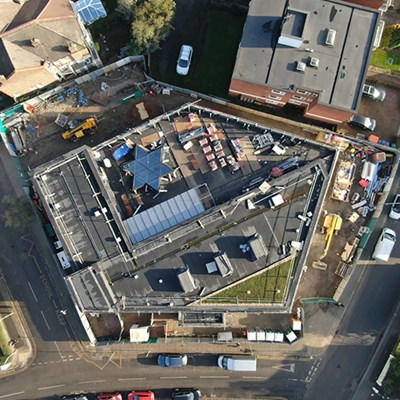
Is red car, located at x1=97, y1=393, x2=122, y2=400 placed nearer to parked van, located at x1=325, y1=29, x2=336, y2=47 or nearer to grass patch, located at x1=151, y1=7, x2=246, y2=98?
grass patch, located at x1=151, y1=7, x2=246, y2=98

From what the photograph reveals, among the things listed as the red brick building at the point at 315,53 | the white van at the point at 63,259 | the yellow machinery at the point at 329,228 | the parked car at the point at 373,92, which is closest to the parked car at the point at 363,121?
the parked car at the point at 373,92

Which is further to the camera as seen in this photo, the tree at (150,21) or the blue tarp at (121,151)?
the tree at (150,21)

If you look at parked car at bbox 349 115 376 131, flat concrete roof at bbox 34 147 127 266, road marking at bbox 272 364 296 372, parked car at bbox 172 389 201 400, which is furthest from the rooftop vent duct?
road marking at bbox 272 364 296 372

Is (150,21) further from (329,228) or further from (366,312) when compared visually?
(366,312)

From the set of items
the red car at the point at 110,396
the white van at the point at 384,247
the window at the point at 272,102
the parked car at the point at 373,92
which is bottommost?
the red car at the point at 110,396

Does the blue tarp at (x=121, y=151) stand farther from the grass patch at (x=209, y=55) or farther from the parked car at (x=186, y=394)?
the parked car at (x=186, y=394)

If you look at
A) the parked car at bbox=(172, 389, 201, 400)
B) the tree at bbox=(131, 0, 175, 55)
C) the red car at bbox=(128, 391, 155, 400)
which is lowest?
the red car at bbox=(128, 391, 155, 400)

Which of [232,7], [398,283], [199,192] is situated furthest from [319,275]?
[232,7]
